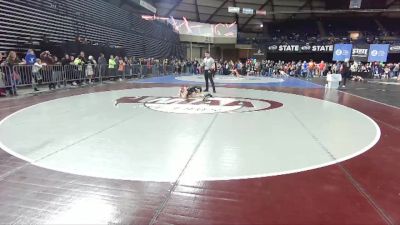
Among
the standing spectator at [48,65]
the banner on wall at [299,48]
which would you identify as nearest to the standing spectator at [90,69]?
the standing spectator at [48,65]

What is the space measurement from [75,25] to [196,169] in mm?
16542

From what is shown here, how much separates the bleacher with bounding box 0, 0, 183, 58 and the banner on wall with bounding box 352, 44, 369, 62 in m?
19.2

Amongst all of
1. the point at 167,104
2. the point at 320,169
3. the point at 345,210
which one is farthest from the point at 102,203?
the point at 167,104

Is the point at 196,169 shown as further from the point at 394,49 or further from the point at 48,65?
the point at 394,49

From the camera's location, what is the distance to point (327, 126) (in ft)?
21.5

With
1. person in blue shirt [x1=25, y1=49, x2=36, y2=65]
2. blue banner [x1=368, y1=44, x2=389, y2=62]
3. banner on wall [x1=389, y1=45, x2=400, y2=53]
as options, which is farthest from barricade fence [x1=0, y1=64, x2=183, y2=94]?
banner on wall [x1=389, y1=45, x2=400, y2=53]

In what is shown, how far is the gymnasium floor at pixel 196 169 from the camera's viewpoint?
288 centimetres

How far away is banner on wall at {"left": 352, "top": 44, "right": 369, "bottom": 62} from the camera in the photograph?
30.7 metres

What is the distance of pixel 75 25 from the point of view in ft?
58.7

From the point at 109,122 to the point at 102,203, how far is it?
373cm

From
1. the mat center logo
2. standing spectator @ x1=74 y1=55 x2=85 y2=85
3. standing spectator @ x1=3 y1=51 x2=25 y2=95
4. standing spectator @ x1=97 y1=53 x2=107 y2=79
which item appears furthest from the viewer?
standing spectator @ x1=97 y1=53 x2=107 y2=79

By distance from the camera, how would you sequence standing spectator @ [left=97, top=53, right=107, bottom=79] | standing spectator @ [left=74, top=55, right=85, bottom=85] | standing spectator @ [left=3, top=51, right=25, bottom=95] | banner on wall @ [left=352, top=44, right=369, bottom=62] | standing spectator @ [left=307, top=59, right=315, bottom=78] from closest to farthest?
1. standing spectator @ [left=3, top=51, right=25, bottom=95]
2. standing spectator @ [left=74, top=55, right=85, bottom=85]
3. standing spectator @ [left=97, top=53, right=107, bottom=79]
4. standing spectator @ [left=307, top=59, right=315, bottom=78]
5. banner on wall @ [left=352, top=44, right=369, bottom=62]

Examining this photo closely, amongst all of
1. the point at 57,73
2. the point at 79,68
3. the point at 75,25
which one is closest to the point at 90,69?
the point at 79,68

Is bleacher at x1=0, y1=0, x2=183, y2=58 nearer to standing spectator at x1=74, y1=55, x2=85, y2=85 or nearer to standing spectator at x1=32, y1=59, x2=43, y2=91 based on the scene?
standing spectator at x1=32, y1=59, x2=43, y2=91
